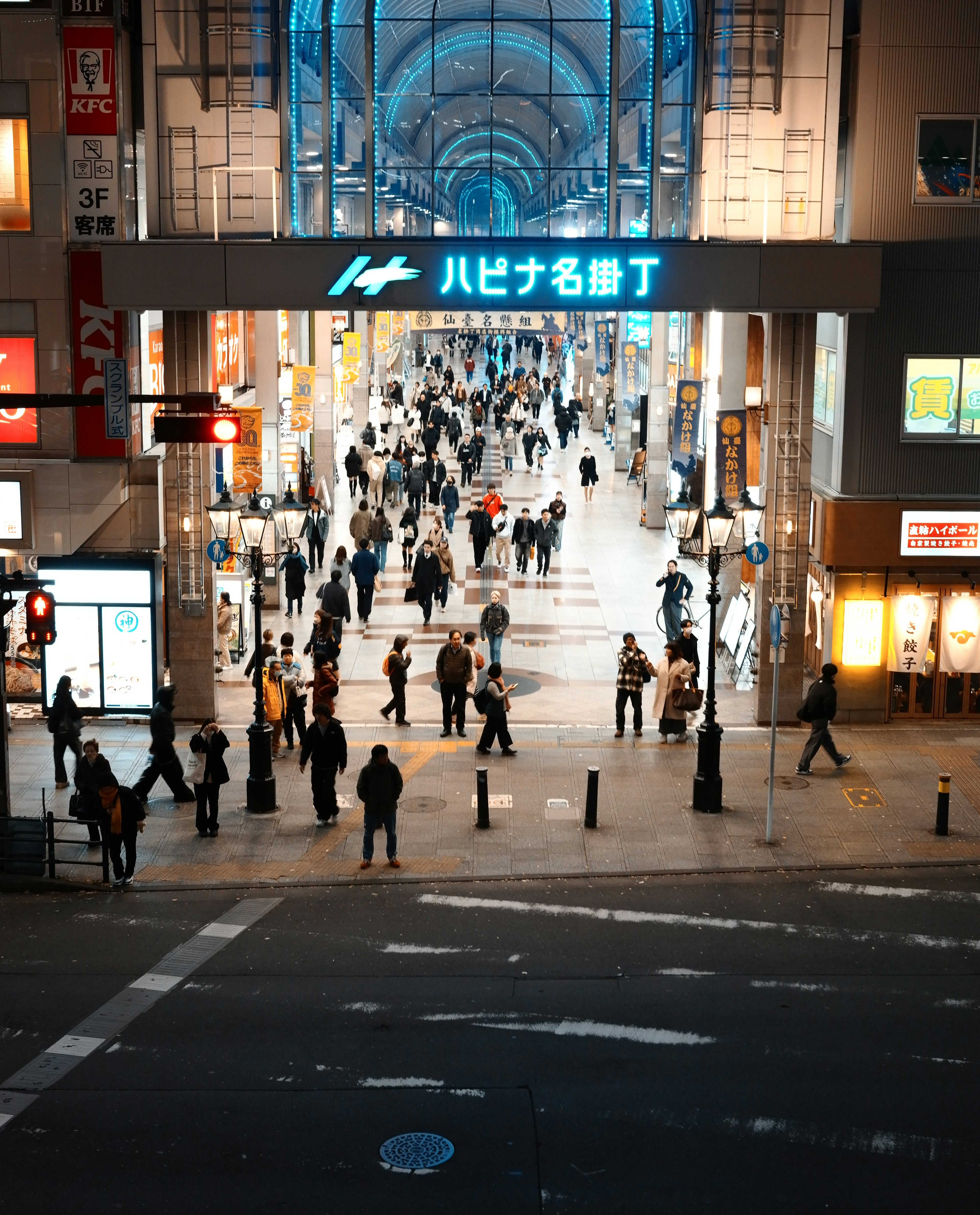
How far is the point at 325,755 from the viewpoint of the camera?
18500 millimetres

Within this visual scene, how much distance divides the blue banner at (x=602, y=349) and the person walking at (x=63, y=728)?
43.2 metres

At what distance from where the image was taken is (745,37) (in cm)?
2195

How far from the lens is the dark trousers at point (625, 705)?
73.0 feet

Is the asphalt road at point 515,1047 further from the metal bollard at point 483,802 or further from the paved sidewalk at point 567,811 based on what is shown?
the metal bollard at point 483,802

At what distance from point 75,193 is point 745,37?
975cm

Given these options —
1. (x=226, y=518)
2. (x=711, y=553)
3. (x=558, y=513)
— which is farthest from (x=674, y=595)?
(x=558, y=513)

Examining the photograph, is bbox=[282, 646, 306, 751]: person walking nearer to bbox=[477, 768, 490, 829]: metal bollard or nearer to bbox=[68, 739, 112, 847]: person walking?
bbox=[477, 768, 490, 829]: metal bollard

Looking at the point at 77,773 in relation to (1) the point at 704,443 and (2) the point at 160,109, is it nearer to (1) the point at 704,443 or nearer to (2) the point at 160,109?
(2) the point at 160,109

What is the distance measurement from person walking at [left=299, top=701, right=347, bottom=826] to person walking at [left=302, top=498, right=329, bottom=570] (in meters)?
13.6

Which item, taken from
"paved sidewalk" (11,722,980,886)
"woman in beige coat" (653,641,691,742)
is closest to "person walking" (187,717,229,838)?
"paved sidewalk" (11,722,980,886)

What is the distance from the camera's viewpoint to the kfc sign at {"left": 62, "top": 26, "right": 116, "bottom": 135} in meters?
21.4

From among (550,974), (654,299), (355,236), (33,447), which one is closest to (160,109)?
(355,236)

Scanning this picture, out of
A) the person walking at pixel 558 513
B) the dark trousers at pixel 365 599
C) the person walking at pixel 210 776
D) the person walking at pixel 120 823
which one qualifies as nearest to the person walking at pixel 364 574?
the dark trousers at pixel 365 599

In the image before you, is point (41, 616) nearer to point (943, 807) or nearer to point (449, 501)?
point (943, 807)
